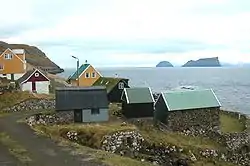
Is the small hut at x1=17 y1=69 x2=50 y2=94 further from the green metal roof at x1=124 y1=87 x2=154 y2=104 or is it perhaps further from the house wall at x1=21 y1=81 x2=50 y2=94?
the green metal roof at x1=124 y1=87 x2=154 y2=104

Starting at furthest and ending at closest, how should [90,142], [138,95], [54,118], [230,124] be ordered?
[230,124] → [138,95] → [54,118] → [90,142]

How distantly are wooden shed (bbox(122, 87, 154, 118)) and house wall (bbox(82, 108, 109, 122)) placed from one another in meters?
3.20

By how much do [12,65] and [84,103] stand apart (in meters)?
26.0

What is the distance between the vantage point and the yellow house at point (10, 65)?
55.7 metres

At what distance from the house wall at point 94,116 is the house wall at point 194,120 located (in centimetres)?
566

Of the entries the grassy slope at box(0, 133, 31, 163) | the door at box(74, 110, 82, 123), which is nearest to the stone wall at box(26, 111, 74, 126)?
the door at box(74, 110, 82, 123)

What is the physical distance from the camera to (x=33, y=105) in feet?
128

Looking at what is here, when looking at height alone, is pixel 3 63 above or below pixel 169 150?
above

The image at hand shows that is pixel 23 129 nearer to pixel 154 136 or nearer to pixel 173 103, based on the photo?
pixel 154 136

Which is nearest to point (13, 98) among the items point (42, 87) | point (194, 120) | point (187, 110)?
point (42, 87)

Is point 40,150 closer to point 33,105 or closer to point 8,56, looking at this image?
point 33,105

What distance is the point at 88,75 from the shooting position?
57781mm

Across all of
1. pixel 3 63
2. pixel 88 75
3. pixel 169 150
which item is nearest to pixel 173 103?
pixel 169 150

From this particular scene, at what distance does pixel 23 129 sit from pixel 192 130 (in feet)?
48.8
